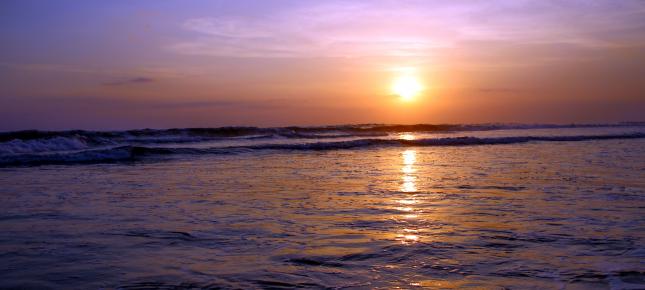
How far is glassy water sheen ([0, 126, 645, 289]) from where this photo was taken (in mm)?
3848

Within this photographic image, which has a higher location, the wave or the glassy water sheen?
the wave

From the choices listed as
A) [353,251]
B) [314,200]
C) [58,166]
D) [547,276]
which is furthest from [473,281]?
[58,166]

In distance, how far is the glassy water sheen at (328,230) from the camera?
385 cm

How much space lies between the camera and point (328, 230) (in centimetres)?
540

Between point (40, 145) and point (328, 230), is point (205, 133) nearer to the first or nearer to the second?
point (40, 145)

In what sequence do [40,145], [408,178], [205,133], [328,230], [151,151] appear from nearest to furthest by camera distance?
[328,230] → [408,178] → [151,151] → [40,145] → [205,133]

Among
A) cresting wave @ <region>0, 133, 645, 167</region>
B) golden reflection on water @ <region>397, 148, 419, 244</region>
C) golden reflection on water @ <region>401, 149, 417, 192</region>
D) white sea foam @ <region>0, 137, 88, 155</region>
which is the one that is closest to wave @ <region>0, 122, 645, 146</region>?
white sea foam @ <region>0, 137, 88, 155</region>

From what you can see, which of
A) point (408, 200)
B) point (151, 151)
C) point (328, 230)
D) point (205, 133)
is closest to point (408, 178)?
point (408, 200)

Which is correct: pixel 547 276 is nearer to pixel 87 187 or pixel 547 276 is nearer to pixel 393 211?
pixel 393 211

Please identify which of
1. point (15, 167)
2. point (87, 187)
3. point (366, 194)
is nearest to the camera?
point (366, 194)

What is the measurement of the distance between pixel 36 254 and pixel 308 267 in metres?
2.25

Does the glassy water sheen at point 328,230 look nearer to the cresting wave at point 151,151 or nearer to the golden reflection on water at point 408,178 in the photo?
the golden reflection on water at point 408,178

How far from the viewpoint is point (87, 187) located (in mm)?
9188

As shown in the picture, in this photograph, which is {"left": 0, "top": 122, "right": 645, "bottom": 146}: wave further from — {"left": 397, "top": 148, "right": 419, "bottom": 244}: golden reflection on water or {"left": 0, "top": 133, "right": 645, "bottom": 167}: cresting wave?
{"left": 397, "top": 148, "right": 419, "bottom": 244}: golden reflection on water
